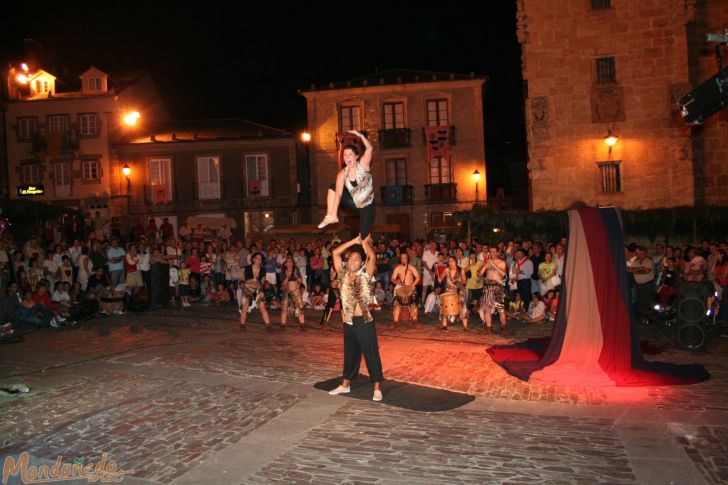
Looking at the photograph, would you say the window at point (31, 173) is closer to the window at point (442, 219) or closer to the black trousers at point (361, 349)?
the window at point (442, 219)

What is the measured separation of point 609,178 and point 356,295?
19197mm

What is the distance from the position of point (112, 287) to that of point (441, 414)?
12.6 metres

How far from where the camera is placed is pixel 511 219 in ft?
72.5

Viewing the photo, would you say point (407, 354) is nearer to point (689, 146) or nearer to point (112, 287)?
point (112, 287)

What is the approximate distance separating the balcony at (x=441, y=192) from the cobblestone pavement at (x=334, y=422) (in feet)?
79.4

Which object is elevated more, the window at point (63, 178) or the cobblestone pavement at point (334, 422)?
the window at point (63, 178)

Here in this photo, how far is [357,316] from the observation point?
7.80 metres

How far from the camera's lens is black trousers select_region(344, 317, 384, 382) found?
7707 millimetres

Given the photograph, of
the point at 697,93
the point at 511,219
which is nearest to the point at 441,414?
the point at 697,93

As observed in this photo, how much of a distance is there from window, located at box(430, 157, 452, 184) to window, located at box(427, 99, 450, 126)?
206 centimetres

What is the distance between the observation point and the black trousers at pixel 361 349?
771 cm

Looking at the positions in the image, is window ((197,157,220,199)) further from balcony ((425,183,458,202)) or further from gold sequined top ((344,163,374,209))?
gold sequined top ((344,163,374,209))

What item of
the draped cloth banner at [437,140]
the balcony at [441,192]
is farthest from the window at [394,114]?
the balcony at [441,192]

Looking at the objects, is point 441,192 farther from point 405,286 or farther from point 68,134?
point 68,134
